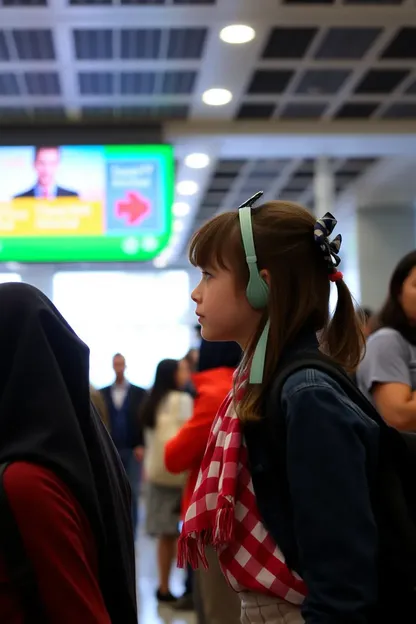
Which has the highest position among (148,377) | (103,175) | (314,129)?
(314,129)

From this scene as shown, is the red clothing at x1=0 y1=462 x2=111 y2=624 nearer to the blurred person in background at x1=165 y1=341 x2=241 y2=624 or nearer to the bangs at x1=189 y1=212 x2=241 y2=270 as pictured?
the bangs at x1=189 y1=212 x2=241 y2=270

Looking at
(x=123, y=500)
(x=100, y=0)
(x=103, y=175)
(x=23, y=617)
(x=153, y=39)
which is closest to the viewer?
(x=23, y=617)

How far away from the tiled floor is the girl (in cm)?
397

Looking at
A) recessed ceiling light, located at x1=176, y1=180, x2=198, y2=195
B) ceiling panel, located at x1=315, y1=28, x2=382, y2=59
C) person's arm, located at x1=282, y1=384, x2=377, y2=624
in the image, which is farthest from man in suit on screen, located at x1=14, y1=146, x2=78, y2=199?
person's arm, located at x1=282, y1=384, x2=377, y2=624

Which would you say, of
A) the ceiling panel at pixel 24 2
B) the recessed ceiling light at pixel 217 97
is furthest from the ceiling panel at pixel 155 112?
the ceiling panel at pixel 24 2

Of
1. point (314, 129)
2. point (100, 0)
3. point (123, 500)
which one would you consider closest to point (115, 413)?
point (314, 129)

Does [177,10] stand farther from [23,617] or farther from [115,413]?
[23,617]

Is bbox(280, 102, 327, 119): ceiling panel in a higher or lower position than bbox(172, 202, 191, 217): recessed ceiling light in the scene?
higher

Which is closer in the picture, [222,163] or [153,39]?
[153,39]

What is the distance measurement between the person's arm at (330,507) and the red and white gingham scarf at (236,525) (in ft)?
0.27

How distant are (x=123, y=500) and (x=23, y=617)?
35 centimetres

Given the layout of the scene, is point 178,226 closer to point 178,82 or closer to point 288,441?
point 178,82

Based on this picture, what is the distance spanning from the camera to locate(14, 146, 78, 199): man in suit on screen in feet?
25.7

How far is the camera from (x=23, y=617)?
136cm
